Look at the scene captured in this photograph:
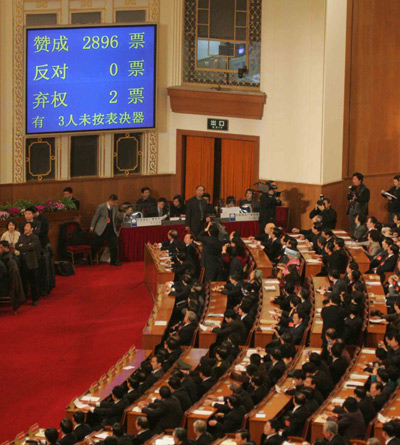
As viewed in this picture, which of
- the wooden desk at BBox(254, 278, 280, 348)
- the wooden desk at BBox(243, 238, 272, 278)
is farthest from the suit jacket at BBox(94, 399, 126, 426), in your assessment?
the wooden desk at BBox(243, 238, 272, 278)

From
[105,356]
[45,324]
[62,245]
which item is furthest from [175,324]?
[62,245]

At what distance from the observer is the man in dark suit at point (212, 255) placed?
13445 millimetres

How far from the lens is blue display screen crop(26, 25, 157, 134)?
17.4m

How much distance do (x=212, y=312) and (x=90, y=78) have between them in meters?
7.31

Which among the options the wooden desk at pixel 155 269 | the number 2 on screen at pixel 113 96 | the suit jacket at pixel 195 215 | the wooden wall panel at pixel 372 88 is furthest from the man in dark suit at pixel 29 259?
the wooden wall panel at pixel 372 88

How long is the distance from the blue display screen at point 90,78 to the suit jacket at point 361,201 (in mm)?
4584

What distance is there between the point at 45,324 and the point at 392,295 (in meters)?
4.94

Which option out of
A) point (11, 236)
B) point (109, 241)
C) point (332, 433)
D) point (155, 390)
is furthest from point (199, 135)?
point (332, 433)

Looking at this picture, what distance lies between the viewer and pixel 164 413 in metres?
8.66

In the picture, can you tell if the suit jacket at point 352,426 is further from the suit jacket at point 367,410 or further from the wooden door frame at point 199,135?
the wooden door frame at point 199,135

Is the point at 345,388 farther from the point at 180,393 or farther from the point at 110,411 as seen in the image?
the point at 110,411

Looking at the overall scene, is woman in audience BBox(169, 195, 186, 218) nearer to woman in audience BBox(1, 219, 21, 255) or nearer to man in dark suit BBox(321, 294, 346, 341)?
woman in audience BBox(1, 219, 21, 255)

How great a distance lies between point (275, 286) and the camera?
12.7 meters

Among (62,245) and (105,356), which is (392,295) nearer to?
(105,356)
